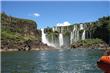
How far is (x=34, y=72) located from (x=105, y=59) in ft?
86.1

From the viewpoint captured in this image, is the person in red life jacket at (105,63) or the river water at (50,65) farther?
the river water at (50,65)

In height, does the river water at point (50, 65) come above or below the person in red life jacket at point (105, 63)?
below

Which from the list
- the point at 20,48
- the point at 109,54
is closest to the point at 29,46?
the point at 20,48

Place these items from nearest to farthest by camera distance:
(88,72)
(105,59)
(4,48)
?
(105,59) < (88,72) < (4,48)

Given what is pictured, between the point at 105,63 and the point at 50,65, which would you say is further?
the point at 50,65

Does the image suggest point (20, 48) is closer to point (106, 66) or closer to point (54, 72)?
point (54, 72)

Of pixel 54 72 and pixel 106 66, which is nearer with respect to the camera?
pixel 106 66

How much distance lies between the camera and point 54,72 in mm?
42000

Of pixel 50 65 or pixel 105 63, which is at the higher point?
pixel 105 63

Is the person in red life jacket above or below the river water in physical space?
above

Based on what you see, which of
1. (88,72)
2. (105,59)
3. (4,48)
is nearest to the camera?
(105,59)

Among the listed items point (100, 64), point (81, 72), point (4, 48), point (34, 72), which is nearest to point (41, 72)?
point (34, 72)

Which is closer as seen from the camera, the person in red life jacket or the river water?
the person in red life jacket

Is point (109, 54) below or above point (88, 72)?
above
